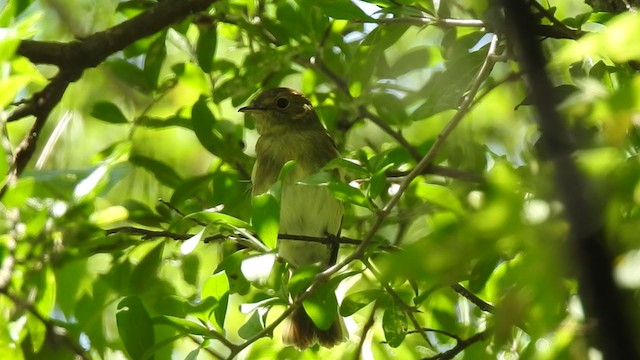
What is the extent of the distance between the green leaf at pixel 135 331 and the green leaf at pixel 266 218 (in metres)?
0.45

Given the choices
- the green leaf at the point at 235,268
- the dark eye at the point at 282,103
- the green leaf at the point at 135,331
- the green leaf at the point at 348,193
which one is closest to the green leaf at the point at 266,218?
the green leaf at the point at 348,193

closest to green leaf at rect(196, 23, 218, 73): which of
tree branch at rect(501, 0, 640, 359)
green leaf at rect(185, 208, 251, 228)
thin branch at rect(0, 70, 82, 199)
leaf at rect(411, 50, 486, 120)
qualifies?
thin branch at rect(0, 70, 82, 199)

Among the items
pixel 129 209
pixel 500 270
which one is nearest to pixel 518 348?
pixel 500 270

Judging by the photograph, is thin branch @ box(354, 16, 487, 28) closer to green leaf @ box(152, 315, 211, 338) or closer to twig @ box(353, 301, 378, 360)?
twig @ box(353, 301, 378, 360)

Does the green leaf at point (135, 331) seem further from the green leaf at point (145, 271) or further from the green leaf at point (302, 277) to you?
the green leaf at point (145, 271)

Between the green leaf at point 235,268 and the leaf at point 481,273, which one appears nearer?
the leaf at point 481,273

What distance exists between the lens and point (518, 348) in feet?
9.04

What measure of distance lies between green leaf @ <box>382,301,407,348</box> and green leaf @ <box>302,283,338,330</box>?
30 cm

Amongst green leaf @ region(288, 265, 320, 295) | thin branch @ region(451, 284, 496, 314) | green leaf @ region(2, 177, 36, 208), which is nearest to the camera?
green leaf @ region(2, 177, 36, 208)

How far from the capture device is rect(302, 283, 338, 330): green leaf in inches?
104

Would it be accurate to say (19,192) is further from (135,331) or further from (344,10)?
(344,10)

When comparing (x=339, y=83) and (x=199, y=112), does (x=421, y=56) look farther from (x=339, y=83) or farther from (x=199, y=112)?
(x=199, y=112)

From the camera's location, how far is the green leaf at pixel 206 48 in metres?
3.70

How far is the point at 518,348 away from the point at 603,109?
1.74m
